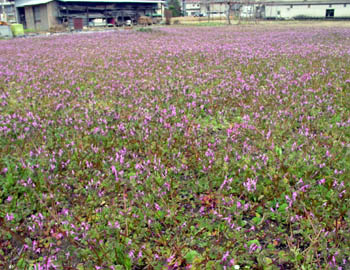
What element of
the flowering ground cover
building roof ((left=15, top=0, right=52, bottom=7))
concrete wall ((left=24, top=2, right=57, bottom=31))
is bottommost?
the flowering ground cover

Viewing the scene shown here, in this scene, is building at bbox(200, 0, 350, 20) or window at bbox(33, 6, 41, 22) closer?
window at bbox(33, 6, 41, 22)

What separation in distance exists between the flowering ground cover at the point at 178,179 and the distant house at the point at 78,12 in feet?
156

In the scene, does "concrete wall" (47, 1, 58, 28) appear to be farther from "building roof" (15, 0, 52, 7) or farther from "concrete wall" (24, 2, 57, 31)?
"building roof" (15, 0, 52, 7)

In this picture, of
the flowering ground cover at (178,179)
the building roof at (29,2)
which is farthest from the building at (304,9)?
the flowering ground cover at (178,179)

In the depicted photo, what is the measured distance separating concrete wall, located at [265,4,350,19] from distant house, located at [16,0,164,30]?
2843 centimetres

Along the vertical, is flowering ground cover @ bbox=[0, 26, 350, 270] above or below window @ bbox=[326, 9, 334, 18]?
below

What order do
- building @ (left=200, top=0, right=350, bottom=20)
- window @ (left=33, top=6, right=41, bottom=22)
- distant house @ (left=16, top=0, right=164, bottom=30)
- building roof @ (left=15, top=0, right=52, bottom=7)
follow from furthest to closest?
building @ (left=200, top=0, right=350, bottom=20) < window @ (left=33, top=6, right=41, bottom=22) < distant house @ (left=16, top=0, right=164, bottom=30) < building roof @ (left=15, top=0, right=52, bottom=7)

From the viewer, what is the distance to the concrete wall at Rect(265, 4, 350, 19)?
6384 cm

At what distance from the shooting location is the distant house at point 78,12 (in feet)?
160

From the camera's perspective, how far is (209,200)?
3.53 m

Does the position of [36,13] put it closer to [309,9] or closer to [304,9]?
[304,9]

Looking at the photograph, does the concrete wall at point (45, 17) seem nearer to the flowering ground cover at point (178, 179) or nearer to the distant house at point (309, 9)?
the distant house at point (309, 9)

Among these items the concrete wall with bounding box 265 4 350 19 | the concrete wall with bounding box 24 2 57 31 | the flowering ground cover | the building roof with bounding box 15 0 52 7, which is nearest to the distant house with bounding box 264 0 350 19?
the concrete wall with bounding box 265 4 350 19

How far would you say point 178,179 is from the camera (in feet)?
13.0
